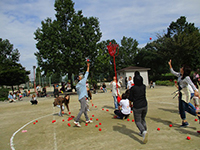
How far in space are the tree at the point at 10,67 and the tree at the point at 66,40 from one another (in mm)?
16180

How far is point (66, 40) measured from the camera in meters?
23.8

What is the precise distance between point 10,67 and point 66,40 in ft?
98.0

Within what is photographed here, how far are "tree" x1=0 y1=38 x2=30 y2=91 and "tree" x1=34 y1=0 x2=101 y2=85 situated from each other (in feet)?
53.1

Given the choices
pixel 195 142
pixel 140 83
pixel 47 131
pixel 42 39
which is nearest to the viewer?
pixel 195 142

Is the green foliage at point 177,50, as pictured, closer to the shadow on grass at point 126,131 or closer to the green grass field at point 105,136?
the green grass field at point 105,136

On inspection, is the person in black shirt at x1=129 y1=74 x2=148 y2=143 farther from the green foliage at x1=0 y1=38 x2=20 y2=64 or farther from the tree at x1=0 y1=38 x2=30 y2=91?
the green foliage at x1=0 y1=38 x2=20 y2=64

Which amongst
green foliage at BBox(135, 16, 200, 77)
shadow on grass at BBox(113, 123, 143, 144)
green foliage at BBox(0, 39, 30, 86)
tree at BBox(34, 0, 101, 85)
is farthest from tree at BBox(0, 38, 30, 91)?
shadow on grass at BBox(113, 123, 143, 144)

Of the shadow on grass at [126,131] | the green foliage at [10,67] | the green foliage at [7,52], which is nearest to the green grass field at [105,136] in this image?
the shadow on grass at [126,131]

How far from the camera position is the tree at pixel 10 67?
123 feet

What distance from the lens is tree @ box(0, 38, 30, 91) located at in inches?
1471

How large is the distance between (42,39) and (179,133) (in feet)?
78.1

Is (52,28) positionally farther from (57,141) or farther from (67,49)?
(57,141)

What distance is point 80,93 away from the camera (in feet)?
22.6

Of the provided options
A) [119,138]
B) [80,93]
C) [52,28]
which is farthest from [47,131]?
[52,28]
